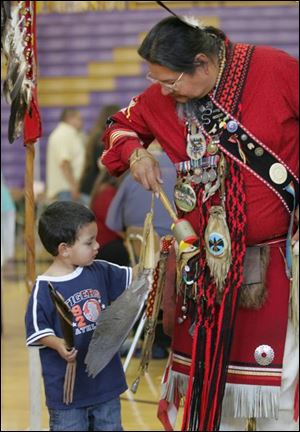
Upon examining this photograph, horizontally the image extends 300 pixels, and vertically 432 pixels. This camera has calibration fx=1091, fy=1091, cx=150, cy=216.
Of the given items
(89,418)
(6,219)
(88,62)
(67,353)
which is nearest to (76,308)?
(67,353)

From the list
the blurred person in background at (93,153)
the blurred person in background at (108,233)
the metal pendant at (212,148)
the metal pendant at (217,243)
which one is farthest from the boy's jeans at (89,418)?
the blurred person in background at (93,153)

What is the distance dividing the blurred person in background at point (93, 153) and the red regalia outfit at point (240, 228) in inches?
144

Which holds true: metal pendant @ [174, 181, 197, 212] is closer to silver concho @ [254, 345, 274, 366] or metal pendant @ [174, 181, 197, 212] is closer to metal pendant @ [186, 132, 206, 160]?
metal pendant @ [186, 132, 206, 160]

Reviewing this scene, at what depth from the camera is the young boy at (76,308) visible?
3.40 metres

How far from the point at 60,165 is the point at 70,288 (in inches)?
242

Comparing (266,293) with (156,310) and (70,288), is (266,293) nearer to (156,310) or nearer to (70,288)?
(156,310)

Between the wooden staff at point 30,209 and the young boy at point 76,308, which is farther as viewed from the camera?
the wooden staff at point 30,209

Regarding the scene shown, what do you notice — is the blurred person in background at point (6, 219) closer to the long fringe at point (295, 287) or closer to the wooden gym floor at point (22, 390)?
the wooden gym floor at point (22, 390)

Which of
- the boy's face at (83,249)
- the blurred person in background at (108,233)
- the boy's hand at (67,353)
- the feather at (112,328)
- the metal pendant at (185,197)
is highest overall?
the metal pendant at (185,197)

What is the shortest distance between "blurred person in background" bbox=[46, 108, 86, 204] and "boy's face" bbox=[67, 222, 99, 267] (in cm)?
602

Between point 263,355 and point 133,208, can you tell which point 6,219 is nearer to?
point 133,208

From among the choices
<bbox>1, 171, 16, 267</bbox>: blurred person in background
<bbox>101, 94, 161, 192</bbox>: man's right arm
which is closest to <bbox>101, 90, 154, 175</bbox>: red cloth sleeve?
<bbox>101, 94, 161, 192</bbox>: man's right arm

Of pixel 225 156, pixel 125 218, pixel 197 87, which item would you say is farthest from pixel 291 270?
pixel 125 218

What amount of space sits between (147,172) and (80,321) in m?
0.53
